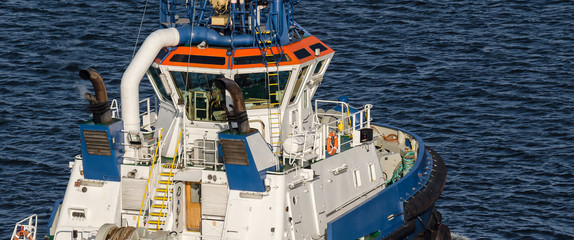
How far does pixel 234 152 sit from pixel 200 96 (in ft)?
9.04

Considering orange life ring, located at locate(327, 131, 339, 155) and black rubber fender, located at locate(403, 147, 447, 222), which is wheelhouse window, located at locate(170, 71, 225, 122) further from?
black rubber fender, located at locate(403, 147, 447, 222)

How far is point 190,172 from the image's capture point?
21.3 m

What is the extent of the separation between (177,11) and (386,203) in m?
6.47

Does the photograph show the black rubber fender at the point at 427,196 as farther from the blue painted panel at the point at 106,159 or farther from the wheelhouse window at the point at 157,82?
the blue painted panel at the point at 106,159

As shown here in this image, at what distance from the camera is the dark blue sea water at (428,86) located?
33.2 m

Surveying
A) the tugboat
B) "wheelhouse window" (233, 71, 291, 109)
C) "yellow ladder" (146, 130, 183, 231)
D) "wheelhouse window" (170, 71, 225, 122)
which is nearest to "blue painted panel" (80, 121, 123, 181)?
the tugboat

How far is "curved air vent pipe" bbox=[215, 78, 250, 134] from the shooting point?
19391 millimetres

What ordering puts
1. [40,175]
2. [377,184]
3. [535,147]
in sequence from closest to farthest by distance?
[377,184] → [40,175] → [535,147]

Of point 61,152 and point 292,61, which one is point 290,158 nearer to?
point 292,61

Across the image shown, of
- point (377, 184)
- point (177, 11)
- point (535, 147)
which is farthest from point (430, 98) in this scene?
point (177, 11)

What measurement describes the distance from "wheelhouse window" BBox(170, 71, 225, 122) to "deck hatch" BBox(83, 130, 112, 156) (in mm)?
2312

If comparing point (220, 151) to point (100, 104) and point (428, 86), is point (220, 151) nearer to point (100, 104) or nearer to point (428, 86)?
point (100, 104)

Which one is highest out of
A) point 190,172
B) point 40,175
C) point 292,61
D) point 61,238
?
point 292,61

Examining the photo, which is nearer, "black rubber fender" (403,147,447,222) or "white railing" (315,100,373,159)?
"white railing" (315,100,373,159)
